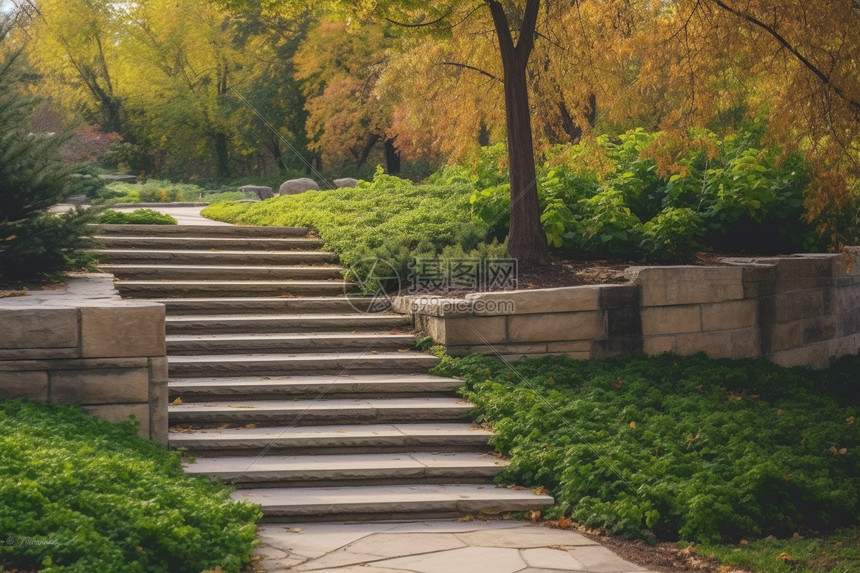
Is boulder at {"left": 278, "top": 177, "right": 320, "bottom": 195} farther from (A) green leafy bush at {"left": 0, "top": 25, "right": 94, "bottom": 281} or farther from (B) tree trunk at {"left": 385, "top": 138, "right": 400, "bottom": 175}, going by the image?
(A) green leafy bush at {"left": 0, "top": 25, "right": 94, "bottom": 281}

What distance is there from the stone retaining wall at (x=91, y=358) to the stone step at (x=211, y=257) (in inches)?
180

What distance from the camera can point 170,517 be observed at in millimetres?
4984

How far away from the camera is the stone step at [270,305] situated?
9898 mm

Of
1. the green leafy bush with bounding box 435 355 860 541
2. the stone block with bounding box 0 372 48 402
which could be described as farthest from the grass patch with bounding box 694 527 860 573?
the stone block with bounding box 0 372 48 402

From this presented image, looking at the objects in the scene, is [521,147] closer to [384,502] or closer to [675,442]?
[675,442]

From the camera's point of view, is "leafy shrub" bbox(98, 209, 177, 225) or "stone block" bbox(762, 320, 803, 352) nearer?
"stone block" bbox(762, 320, 803, 352)

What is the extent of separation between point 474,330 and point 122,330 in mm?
3429

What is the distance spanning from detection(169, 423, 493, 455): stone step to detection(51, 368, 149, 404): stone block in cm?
51

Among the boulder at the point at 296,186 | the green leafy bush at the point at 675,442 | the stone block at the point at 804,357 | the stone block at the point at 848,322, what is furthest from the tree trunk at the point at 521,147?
the boulder at the point at 296,186

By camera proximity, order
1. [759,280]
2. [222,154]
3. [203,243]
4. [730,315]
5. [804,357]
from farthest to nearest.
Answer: [222,154] → [203,243] → [804,357] → [759,280] → [730,315]

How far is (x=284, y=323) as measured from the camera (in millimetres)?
9578

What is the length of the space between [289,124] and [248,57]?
201 inches

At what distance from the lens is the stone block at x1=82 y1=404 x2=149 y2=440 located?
6.65m

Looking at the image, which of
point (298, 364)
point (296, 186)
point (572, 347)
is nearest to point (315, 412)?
point (298, 364)
